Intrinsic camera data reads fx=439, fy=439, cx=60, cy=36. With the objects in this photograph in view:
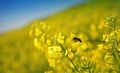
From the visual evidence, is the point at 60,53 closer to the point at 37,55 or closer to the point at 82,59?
the point at 82,59

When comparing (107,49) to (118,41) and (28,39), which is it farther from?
(28,39)

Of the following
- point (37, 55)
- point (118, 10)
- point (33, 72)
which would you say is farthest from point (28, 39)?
point (118, 10)

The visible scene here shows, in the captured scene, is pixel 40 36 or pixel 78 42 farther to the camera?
pixel 40 36

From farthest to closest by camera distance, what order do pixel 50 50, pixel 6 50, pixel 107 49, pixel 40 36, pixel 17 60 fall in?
pixel 6 50 → pixel 17 60 → pixel 40 36 → pixel 107 49 → pixel 50 50

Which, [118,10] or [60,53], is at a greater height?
[118,10]

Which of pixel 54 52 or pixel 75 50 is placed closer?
pixel 54 52

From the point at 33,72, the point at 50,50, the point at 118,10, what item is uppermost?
the point at 118,10

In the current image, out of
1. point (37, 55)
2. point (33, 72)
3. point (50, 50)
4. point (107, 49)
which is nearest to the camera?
point (50, 50)

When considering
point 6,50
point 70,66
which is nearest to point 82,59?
point 70,66

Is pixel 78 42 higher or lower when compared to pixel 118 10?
lower
